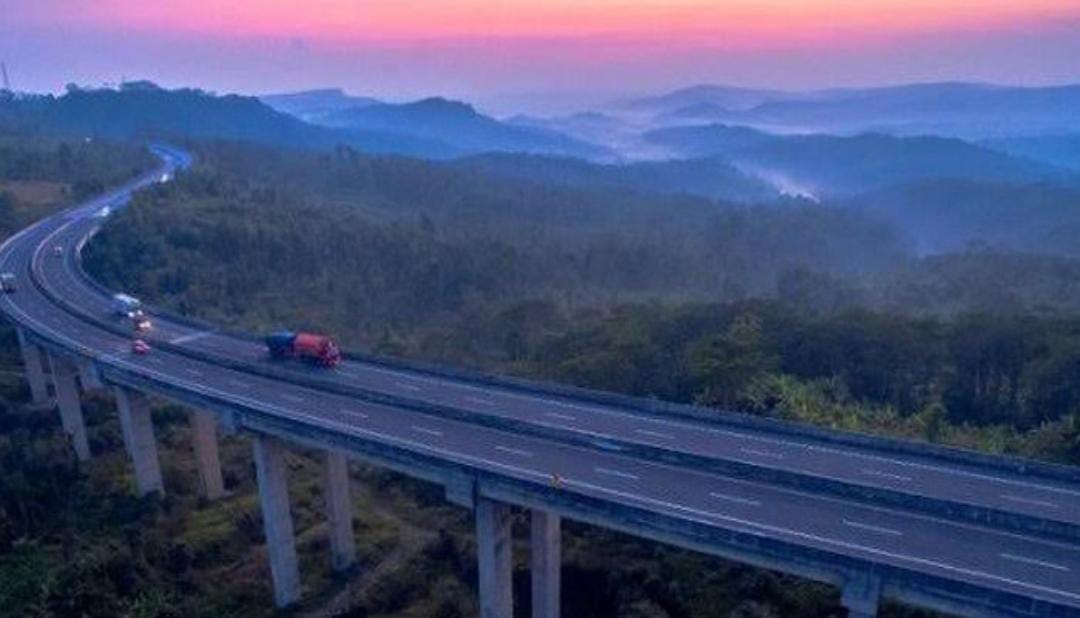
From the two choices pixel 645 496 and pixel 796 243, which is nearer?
pixel 645 496

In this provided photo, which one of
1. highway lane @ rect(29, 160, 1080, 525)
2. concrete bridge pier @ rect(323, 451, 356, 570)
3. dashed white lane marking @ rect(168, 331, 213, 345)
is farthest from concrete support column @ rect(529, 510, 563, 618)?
dashed white lane marking @ rect(168, 331, 213, 345)

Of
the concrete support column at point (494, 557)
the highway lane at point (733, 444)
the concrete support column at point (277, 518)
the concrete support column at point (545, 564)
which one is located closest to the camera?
the highway lane at point (733, 444)

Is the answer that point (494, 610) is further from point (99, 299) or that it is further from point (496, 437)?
point (99, 299)

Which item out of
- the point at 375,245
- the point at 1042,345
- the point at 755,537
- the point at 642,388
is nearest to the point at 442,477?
the point at 755,537

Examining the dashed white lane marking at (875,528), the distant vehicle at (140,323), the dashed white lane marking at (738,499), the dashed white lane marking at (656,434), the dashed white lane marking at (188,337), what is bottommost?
the dashed white lane marking at (188,337)

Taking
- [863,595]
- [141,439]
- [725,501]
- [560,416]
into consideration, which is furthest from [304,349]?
[863,595]

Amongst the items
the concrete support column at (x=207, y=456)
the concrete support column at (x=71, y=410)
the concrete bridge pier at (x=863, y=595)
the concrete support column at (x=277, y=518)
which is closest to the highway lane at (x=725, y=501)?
the concrete bridge pier at (x=863, y=595)

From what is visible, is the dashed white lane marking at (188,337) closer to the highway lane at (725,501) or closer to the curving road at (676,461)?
the curving road at (676,461)
